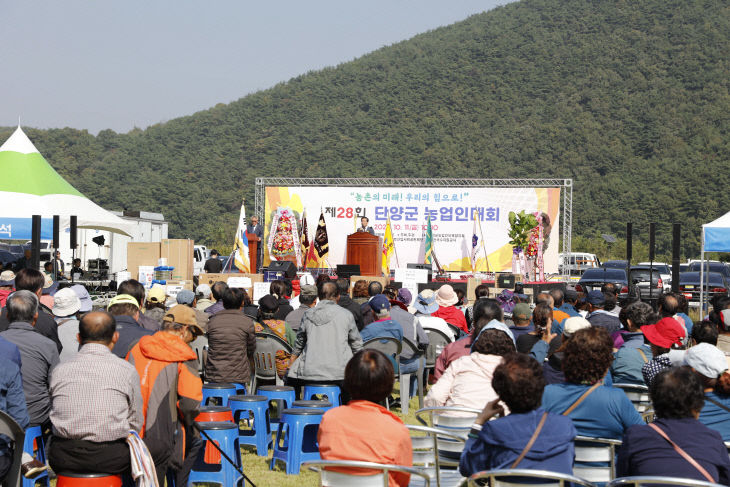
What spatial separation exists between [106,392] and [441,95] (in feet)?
226

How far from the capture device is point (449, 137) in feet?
205

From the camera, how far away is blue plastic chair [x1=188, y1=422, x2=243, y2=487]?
5207 mm

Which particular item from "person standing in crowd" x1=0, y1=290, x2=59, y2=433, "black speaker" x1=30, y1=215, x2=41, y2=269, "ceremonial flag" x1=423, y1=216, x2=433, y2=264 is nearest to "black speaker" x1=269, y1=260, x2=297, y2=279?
"black speaker" x1=30, y1=215, x2=41, y2=269

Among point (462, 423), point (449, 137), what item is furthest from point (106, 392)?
point (449, 137)

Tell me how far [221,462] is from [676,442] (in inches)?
117

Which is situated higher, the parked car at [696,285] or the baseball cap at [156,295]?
the baseball cap at [156,295]

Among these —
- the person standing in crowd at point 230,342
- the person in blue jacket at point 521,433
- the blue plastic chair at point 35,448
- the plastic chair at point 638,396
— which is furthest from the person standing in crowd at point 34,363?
the plastic chair at point 638,396

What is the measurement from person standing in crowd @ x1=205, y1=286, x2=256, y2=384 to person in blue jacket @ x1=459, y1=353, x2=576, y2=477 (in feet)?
12.4

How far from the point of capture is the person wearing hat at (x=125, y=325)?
18.4 ft

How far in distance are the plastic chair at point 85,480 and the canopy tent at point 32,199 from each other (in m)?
10.8

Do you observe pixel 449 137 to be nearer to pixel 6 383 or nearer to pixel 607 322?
pixel 607 322

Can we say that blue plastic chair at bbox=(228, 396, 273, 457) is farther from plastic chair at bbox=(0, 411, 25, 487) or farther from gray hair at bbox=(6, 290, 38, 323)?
plastic chair at bbox=(0, 411, 25, 487)

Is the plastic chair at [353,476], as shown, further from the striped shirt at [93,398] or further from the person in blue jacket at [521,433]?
the striped shirt at [93,398]

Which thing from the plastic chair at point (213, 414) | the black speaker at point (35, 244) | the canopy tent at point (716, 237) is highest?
the canopy tent at point (716, 237)
